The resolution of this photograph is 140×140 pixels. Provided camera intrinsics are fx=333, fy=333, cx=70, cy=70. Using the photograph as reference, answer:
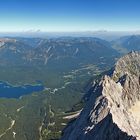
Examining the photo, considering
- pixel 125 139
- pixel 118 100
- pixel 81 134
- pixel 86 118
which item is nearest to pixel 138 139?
pixel 125 139

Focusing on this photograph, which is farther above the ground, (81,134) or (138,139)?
(138,139)

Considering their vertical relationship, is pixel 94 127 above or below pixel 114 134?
below

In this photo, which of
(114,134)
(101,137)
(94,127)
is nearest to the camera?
(114,134)

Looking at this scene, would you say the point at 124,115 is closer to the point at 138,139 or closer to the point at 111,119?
the point at 111,119

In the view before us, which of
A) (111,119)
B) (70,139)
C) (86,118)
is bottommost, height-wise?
(70,139)

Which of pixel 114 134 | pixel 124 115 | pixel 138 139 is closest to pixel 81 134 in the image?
pixel 124 115

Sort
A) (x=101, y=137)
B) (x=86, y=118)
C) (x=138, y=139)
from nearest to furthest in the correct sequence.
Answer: (x=138, y=139)
(x=101, y=137)
(x=86, y=118)

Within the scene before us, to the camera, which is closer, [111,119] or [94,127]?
[111,119]

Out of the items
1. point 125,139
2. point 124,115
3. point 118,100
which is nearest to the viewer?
point 125,139

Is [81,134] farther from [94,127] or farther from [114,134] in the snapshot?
[114,134]
